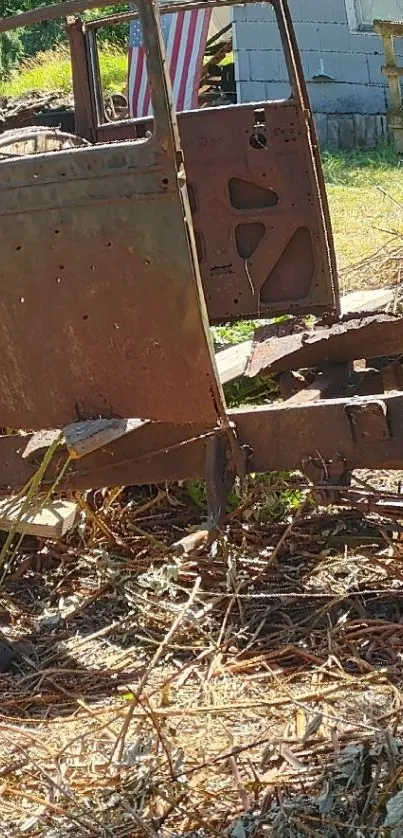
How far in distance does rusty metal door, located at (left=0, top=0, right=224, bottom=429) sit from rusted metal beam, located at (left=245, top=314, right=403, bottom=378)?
92cm

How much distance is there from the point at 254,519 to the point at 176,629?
1.01 metres

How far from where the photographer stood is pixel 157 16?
10.8 ft

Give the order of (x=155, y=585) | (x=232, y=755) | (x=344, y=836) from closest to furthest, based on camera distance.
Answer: (x=344, y=836), (x=232, y=755), (x=155, y=585)

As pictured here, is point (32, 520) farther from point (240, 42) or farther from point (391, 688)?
point (240, 42)

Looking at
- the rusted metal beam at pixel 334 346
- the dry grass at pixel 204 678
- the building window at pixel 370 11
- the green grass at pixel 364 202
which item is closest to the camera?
the dry grass at pixel 204 678

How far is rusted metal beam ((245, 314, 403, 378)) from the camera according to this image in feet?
14.6

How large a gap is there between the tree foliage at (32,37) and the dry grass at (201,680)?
70.6 feet

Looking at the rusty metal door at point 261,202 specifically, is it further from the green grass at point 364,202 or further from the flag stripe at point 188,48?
the flag stripe at point 188,48

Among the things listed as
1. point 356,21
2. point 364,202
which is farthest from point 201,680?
point 356,21

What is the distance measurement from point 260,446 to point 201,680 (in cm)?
84

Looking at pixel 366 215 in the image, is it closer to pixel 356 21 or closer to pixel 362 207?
pixel 362 207

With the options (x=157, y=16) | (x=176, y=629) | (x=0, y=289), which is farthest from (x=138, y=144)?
(x=176, y=629)

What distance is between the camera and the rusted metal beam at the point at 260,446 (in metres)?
3.57

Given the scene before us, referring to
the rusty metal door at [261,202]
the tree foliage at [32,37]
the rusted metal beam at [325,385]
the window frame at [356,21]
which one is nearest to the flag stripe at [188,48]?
the window frame at [356,21]
